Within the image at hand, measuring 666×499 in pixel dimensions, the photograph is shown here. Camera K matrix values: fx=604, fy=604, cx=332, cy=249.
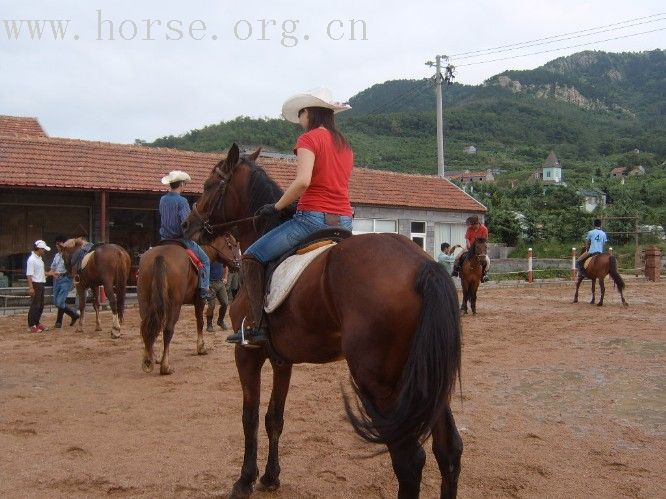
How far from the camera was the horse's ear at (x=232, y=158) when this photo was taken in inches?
171

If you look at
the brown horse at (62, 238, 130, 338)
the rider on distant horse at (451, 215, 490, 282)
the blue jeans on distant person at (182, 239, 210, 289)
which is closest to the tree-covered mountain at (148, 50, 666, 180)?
the rider on distant horse at (451, 215, 490, 282)

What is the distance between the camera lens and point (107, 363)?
8.64 meters

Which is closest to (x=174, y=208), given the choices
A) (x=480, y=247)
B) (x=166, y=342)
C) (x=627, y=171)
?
(x=166, y=342)

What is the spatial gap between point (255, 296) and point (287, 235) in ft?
1.42

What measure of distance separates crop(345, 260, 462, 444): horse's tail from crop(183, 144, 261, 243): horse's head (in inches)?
80.1

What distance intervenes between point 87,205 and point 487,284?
14152 millimetres

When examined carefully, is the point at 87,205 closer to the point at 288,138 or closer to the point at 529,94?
the point at 288,138

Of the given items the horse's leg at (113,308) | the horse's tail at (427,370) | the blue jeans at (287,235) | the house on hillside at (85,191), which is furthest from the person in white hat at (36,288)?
the horse's tail at (427,370)

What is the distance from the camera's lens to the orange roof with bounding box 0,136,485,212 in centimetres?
1612

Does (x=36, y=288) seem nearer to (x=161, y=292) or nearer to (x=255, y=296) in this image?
(x=161, y=292)

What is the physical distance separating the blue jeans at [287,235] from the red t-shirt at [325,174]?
65 mm

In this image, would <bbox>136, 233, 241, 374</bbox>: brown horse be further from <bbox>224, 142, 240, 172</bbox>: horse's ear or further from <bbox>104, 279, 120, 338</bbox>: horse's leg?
<bbox>104, 279, 120, 338</bbox>: horse's leg

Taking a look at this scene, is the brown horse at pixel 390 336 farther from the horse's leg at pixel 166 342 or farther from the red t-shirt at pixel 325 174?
the horse's leg at pixel 166 342

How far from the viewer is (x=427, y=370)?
2.75 metres
